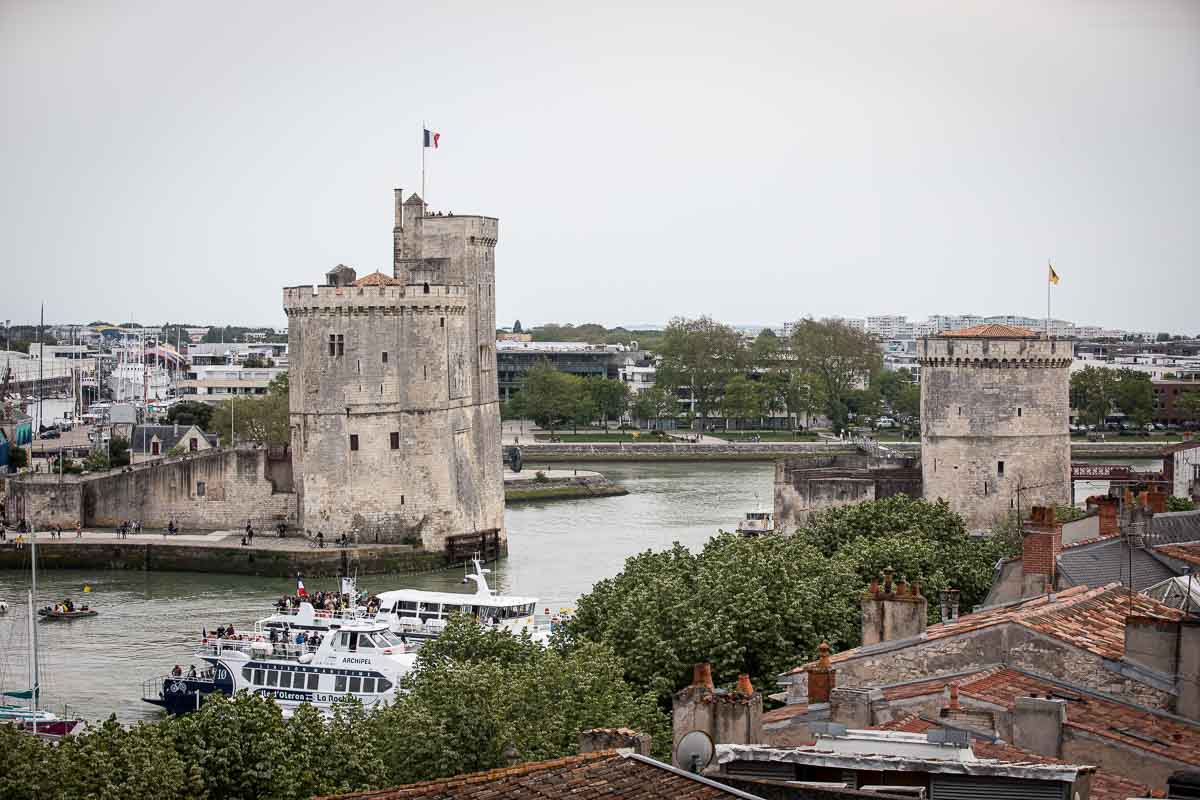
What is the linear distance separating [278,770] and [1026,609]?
22.0ft

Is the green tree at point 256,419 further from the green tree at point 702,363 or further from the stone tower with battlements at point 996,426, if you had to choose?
the green tree at point 702,363

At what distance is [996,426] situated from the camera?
39.3 meters

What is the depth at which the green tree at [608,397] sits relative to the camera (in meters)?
93.5

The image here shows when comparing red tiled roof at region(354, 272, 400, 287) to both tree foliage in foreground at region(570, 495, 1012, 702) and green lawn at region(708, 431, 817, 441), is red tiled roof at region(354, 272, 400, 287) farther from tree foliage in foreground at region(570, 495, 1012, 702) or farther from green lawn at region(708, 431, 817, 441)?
green lawn at region(708, 431, 817, 441)

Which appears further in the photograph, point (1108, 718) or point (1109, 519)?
point (1109, 519)

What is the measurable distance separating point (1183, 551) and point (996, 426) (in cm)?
1844

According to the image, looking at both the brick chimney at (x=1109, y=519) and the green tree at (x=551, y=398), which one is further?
the green tree at (x=551, y=398)

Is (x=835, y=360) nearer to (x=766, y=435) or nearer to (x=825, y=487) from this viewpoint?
(x=766, y=435)

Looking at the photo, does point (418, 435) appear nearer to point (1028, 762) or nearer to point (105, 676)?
point (105, 676)

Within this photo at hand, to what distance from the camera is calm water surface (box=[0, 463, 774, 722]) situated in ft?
98.2

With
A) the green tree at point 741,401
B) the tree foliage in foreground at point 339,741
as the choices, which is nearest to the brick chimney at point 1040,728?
the tree foliage in foreground at point 339,741

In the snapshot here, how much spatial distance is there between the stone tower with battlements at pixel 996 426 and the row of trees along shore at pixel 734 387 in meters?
49.6

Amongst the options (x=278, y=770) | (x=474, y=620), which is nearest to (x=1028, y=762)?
(x=278, y=770)

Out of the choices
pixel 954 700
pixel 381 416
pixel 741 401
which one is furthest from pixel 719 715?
pixel 741 401
